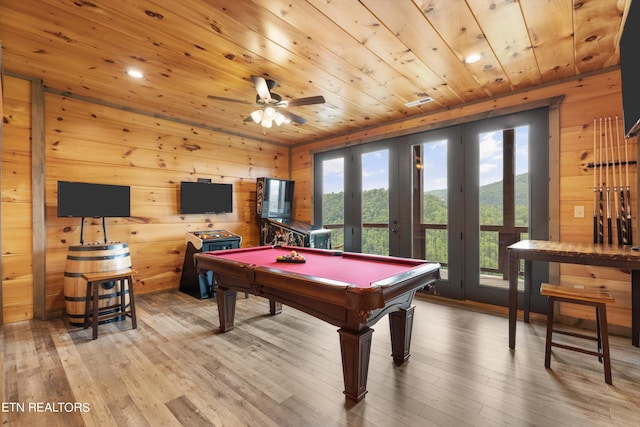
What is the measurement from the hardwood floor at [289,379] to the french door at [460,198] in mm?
872

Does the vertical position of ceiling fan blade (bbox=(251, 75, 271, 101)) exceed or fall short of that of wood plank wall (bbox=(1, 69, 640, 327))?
it exceeds it

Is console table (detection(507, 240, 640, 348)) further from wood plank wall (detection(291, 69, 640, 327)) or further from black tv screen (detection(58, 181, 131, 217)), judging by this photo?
black tv screen (detection(58, 181, 131, 217))

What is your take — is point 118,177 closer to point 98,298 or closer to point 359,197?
point 98,298

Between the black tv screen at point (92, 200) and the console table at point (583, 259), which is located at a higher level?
the black tv screen at point (92, 200)

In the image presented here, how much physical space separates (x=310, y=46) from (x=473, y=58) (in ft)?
5.02

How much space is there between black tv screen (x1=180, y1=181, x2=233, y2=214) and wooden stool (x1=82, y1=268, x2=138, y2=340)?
1.53 meters

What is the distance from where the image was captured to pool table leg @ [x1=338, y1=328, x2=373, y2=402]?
1.78 metres

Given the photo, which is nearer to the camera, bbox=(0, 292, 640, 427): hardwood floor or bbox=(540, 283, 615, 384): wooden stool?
bbox=(0, 292, 640, 427): hardwood floor

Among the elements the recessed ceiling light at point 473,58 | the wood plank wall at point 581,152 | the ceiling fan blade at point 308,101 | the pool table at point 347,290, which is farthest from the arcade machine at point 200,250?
the wood plank wall at point 581,152

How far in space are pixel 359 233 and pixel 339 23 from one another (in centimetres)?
334

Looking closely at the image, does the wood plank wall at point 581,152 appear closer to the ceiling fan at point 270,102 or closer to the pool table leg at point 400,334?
the pool table leg at point 400,334

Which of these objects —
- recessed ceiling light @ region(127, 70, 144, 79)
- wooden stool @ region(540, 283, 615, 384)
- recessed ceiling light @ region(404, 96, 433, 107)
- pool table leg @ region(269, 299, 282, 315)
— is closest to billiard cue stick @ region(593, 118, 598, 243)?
wooden stool @ region(540, 283, 615, 384)

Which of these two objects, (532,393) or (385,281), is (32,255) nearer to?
(385,281)

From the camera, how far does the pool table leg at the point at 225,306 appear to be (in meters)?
2.92
